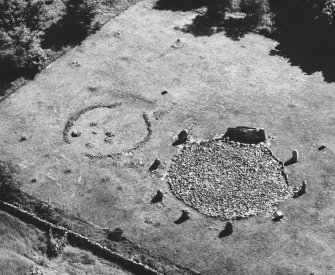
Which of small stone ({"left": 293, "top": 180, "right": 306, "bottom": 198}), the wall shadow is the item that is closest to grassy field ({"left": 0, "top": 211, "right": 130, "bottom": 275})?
small stone ({"left": 293, "top": 180, "right": 306, "bottom": 198})

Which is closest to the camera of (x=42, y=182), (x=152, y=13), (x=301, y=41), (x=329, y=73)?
(x=42, y=182)

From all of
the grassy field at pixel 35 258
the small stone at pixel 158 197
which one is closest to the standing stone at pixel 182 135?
the small stone at pixel 158 197

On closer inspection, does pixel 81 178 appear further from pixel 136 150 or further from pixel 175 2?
pixel 175 2

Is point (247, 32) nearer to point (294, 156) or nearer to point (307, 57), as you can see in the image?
point (307, 57)

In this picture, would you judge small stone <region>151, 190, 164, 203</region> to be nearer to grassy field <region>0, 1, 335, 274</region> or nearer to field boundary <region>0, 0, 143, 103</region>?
grassy field <region>0, 1, 335, 274</region>

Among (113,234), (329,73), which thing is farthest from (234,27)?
(113,234)

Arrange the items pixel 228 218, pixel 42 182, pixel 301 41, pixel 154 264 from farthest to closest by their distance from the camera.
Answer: pixel 301 41 < pixel 42 182 < pixel 228 218 < pixel 154 264

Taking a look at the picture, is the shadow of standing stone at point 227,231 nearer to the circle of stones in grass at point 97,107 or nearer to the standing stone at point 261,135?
the standing stone at point 261,135
